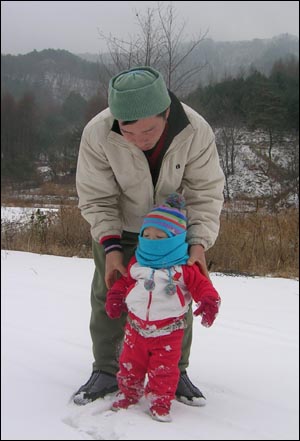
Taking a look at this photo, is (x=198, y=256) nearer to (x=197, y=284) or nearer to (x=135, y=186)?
(x=197, y=284)

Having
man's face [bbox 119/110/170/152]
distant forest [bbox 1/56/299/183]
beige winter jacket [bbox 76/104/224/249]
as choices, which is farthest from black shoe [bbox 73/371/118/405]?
distant forest [bbox 1/56/299/183]

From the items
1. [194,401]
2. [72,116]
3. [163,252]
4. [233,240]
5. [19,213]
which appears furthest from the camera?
[72,116]

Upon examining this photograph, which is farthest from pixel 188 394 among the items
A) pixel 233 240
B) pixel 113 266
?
pixel 233 240

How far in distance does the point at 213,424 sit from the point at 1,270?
1.73 meters

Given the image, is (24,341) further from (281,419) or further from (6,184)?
(6,184)

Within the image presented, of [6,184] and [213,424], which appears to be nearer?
[213,424]

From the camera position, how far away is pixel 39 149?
6.04m

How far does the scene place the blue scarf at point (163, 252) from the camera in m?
1.00

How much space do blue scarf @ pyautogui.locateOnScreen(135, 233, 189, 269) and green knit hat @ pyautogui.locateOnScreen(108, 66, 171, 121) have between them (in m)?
0.28

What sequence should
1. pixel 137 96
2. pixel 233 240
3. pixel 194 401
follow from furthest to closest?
1. pixel 233 240
2. pixel 194 401
3. pixel 137 96

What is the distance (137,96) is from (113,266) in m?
0.41

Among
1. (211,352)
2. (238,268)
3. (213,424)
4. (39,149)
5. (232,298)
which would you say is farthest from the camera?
(39,149)

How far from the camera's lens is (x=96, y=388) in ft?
3.65

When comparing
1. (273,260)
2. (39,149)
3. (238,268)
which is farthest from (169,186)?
(39,149)
